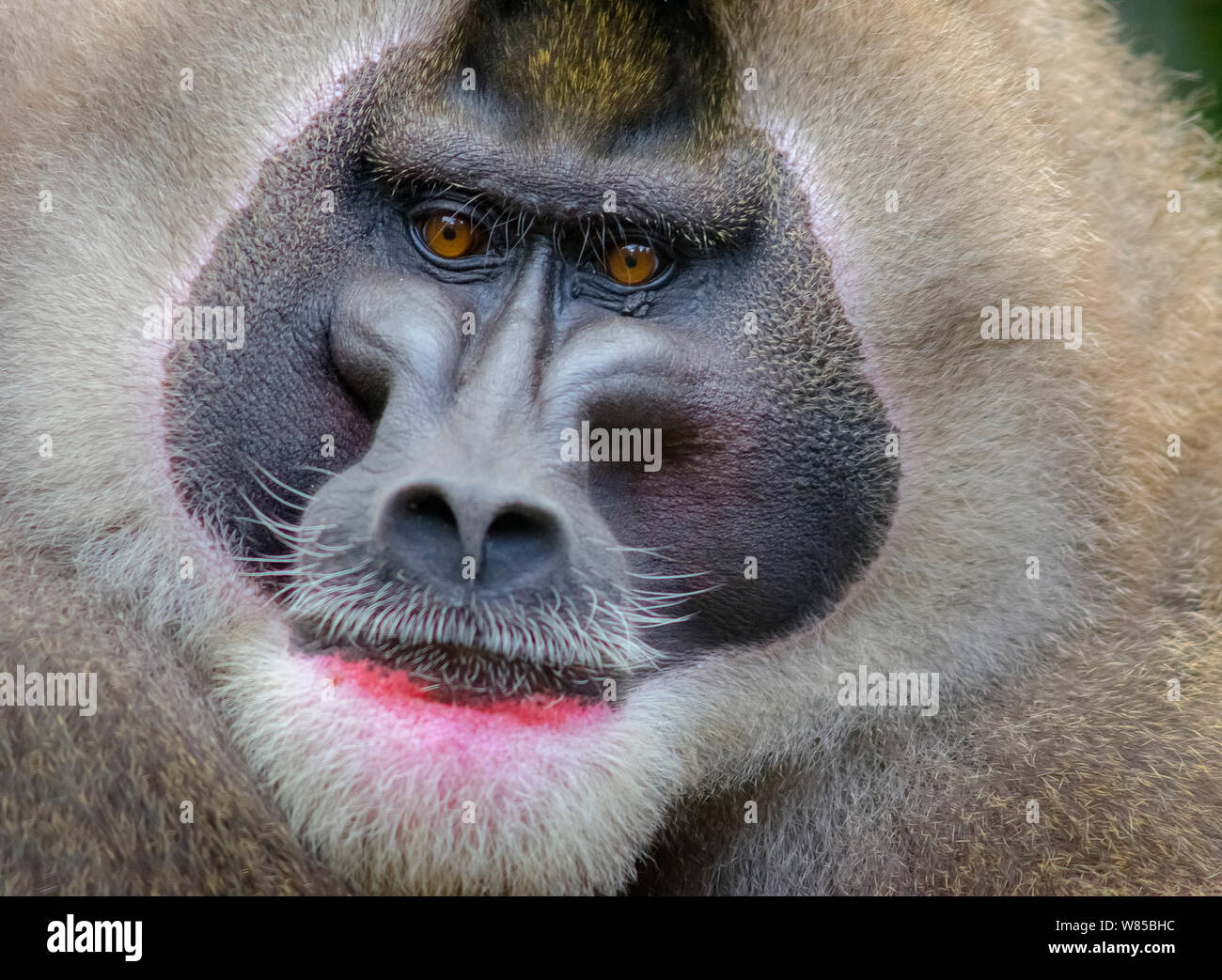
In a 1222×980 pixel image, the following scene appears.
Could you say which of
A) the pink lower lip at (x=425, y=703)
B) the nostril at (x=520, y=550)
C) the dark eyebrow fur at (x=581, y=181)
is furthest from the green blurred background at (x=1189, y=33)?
the pink lower lip at (x=425, y=703)

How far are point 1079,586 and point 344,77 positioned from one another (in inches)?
81.1

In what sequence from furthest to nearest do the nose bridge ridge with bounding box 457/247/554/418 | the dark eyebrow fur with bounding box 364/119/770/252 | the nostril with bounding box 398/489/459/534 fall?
1. the dark eyebrow fur with bounding box 364/119/770/252
2. the nose bridge ridge with bounding box 457/247/554/418
3. the nostril with bounding box 398/489/459/534

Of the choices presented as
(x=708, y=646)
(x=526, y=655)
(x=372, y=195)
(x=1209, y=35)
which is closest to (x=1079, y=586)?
(x=708, y=646)

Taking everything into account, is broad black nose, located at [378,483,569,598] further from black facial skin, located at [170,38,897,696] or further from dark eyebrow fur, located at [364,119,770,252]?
dark eyebrow fur, located at [364,119,770,252]

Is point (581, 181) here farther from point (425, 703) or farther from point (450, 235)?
point (425, 703)

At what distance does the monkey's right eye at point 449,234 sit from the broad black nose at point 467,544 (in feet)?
2.14

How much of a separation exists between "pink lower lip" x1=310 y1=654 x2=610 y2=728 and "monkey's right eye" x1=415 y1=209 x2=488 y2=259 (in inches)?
36.5

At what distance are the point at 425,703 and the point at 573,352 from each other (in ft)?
2.61

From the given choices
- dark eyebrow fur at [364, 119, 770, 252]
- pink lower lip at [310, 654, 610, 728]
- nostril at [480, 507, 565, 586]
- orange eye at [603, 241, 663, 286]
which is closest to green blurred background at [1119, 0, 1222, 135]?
dark eyebrow fur at [364, 119, 770, 252]

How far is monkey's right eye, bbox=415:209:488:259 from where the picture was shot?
10.5ft

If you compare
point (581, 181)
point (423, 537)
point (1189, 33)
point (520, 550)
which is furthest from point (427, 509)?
point (1189, 33)

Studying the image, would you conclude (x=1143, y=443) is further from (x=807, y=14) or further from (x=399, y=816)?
(x=399, y=816)

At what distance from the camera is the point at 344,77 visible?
3201 mm

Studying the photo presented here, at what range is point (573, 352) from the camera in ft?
10.1
